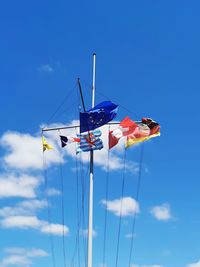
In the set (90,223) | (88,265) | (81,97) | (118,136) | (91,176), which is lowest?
(88,265)

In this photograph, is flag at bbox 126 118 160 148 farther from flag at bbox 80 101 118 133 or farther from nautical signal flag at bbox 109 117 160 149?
flag at bbox 80 101 118 133

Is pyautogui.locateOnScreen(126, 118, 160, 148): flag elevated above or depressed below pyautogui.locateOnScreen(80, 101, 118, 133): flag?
below

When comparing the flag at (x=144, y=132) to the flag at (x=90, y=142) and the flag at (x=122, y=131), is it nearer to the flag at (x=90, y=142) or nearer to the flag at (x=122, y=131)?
the flag at (x=122, y=131)

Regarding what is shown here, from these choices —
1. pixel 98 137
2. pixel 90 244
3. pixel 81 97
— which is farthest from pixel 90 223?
pixel 81 97

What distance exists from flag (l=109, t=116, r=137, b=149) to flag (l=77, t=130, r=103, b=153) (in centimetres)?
76

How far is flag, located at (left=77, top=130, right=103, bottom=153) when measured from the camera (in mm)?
33281

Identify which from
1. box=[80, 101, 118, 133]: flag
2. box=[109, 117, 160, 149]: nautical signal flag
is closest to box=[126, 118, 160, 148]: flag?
box=[109, 117, 160, 149]: nautical signal flag

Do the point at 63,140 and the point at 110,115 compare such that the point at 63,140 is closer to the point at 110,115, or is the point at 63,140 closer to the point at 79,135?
the point at 79,135

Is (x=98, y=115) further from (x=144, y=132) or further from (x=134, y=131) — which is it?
(x=144, y=132)

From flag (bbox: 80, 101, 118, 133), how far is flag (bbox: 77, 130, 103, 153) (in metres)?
0.38

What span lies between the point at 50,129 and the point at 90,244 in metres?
8.49

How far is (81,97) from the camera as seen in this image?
3453 centimetres

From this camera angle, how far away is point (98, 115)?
3341 cm

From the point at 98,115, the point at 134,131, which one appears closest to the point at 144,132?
the point at 134,131
